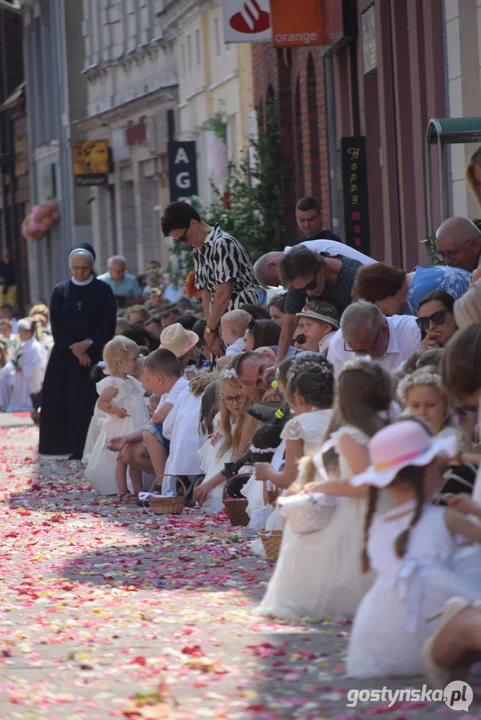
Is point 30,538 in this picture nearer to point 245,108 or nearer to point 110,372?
point 110,372

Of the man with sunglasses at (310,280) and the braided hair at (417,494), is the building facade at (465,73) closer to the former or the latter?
the man with sunglasses at (310,280)

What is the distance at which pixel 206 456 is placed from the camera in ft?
37.9

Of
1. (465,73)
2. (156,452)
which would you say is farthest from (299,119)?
(156,452)

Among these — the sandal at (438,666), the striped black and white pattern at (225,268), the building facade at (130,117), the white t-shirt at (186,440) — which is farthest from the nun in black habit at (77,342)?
the building facade at (130,117)

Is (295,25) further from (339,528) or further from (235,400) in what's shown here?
(339,528)

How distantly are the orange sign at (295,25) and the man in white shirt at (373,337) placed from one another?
10.6m

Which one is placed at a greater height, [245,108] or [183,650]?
[245,108]

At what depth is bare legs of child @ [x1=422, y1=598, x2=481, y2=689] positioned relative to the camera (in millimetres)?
5477

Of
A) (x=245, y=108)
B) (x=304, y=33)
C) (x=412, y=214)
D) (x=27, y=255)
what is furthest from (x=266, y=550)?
(x=27, y=255)

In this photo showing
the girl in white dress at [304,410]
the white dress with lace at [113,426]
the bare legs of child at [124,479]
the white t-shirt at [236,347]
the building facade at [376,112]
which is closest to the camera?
the girl in white dress at [304,410]

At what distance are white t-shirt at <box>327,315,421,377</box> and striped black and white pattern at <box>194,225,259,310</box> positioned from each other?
391 centimetres

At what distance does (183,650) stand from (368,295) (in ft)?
11.5

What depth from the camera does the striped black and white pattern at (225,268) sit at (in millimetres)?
13102

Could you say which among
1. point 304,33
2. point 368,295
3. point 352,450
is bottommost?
point 352,450
